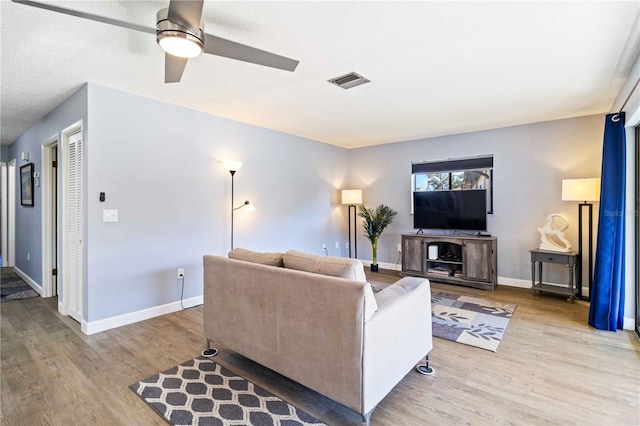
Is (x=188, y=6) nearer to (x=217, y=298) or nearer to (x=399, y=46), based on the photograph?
(x=399, y=46)

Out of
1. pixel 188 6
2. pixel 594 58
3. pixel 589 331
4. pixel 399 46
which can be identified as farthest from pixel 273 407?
pixel 594 58

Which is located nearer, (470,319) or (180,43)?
(180,43)

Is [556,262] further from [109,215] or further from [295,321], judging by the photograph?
[109,215]

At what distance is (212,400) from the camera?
2004mm

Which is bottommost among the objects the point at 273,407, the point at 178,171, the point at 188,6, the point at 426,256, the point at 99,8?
the point at 273,407

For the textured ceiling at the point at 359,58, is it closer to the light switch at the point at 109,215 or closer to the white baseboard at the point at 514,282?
the light switch at the point at 109,215

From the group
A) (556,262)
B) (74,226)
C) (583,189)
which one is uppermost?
(583,189)

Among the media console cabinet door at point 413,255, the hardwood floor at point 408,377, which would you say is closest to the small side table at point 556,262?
the hardwood floor at point 408,377

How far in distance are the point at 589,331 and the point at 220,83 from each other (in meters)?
4.34

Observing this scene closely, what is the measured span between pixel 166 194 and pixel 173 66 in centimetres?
183

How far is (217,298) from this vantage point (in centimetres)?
249

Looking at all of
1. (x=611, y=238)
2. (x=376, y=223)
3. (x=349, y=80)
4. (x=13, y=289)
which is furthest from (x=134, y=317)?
(x=611, y=238)

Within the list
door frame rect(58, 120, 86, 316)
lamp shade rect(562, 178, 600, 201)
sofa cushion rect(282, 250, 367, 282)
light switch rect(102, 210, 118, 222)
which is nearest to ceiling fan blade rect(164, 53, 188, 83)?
sofa cushion rect(282, 250, 367, 282)

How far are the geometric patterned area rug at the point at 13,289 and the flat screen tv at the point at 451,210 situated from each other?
19.4 feet
